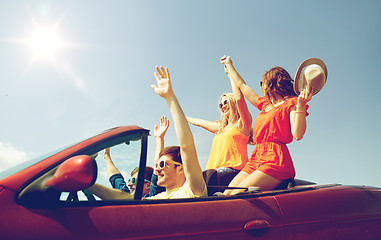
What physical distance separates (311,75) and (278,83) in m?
0.39

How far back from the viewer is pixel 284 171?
8.13 ft

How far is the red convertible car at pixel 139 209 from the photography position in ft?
4.12

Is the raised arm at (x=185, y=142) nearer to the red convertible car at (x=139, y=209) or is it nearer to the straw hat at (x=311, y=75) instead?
the red convertible car at (x=139, y=209)

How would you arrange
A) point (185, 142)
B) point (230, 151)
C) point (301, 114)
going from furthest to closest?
point (230, 151)
point (301, 114)
point (185, 142)

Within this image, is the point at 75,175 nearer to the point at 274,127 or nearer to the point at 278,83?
the point at 274,127

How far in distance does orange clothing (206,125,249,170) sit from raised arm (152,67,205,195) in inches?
57.9

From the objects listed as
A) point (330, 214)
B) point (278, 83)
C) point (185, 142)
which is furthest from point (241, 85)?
point (330, 214)

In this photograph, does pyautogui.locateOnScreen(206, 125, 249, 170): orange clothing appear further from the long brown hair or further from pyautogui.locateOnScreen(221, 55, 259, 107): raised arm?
the long brown hair

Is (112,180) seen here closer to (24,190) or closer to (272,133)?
(24,190)

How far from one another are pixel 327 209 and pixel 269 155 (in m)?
0.84

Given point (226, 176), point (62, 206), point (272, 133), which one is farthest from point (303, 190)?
→ point (62, 206)

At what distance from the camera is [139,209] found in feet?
4.78

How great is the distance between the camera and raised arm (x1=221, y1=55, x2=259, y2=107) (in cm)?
310

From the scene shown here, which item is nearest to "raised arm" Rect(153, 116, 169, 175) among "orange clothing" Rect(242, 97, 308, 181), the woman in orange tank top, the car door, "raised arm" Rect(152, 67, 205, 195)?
the woman in orange tank top
